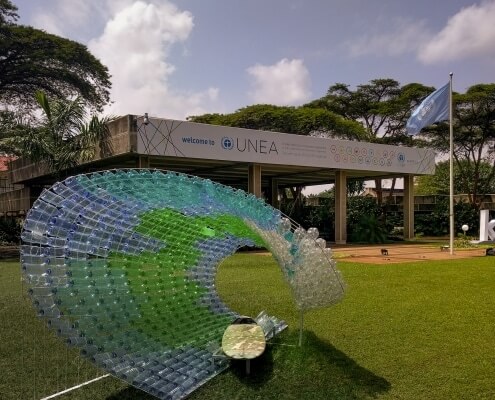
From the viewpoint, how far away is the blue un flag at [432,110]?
701 inches

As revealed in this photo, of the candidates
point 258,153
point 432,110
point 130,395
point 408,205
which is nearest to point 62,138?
point 258,153

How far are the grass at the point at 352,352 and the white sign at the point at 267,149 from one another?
8.16 metres

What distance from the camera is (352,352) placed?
19.1 ft

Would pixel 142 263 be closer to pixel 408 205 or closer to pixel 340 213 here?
pixel 340 213

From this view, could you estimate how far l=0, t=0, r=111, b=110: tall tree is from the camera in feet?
74.1

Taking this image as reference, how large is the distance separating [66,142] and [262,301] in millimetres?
11614

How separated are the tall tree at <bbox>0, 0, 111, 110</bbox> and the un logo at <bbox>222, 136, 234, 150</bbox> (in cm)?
910

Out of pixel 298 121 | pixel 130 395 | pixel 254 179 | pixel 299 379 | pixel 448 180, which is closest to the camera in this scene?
pixel 130 395

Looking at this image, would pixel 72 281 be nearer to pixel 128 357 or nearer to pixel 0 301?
pixel 128 357

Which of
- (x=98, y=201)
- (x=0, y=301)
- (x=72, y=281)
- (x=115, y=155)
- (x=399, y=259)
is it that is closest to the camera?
(x=72, y=281)

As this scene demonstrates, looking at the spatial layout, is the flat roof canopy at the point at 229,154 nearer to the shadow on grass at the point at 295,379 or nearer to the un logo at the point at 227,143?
the un logo at the point at 227,143

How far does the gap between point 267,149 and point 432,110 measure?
6.18 m

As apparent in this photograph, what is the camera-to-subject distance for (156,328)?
5.48 m

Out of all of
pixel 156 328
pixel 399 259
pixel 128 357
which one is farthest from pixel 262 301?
pixel 399 259
